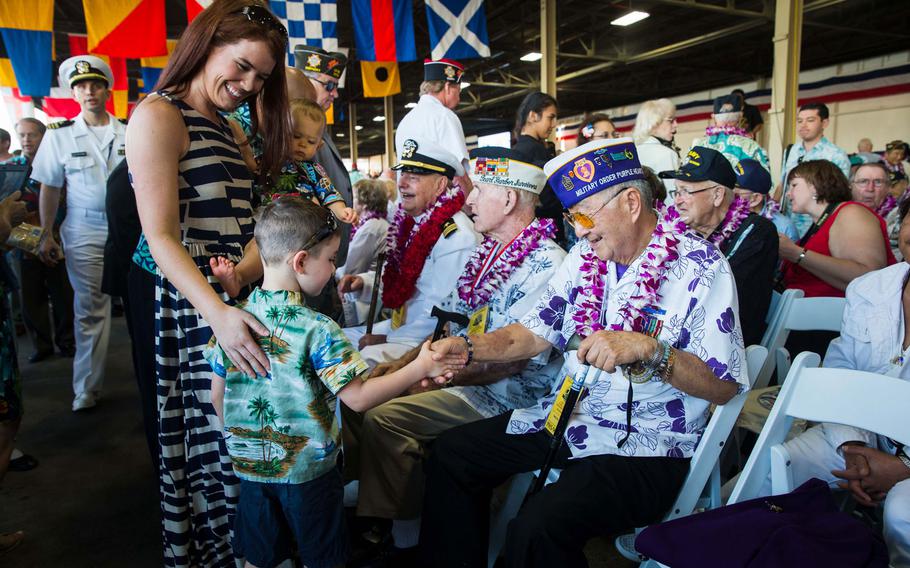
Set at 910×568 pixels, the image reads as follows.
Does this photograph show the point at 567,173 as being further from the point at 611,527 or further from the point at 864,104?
the point at 864,104

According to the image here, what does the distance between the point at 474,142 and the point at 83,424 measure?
2075 centimetres

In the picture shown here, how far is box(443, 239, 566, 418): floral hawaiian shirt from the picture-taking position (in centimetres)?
236

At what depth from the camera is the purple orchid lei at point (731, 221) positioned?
280 cm

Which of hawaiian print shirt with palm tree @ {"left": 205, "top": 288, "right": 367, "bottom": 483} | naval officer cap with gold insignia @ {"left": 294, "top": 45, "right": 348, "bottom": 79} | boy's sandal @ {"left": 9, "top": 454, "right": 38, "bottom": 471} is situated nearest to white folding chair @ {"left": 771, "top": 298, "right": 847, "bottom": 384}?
hawaiian print shirt with palm tree @ {"left": 205, "top": 288, "right": 367, "bottom": 483}

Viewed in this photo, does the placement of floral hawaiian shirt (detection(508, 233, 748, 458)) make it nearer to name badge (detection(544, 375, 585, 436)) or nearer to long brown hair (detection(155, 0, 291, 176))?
name badge (detection(544, 375, 585, 436))

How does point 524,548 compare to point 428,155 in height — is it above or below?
below

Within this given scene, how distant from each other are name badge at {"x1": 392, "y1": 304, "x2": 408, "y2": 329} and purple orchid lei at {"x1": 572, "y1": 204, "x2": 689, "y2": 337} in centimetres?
140

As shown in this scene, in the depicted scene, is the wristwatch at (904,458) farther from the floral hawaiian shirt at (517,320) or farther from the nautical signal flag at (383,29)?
the nautical signal flag at (383,29)

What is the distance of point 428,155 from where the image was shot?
330 cm

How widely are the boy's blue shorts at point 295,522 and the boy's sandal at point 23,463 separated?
91.7 inches

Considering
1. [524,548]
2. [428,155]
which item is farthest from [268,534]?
[428,155]

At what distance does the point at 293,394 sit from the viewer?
1653 millimetres

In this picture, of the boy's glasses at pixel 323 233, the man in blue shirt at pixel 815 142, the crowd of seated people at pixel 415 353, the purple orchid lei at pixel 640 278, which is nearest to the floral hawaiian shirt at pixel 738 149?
the man in blue shirt at pixel 815 142

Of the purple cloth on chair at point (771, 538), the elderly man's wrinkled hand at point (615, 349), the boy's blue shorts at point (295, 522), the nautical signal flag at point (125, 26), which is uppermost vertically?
the nautical signal flag at point (125, 26)
